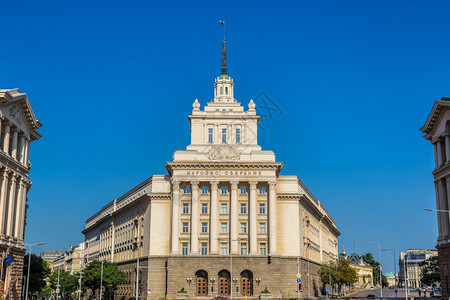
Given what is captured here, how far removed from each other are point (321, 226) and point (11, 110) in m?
95.1

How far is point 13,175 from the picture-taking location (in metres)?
69.9

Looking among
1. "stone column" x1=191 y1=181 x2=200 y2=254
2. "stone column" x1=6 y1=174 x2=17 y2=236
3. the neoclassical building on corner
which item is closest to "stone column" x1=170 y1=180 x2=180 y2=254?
the neoclassical building on corner

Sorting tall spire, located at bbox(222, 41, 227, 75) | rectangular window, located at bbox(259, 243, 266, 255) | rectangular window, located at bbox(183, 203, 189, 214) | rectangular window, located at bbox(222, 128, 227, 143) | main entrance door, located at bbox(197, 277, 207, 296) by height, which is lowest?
main entrance door, located at bbox(197, 277, 207, 296)

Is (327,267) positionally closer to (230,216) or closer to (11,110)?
(230,216)

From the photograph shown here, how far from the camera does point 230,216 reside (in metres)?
100

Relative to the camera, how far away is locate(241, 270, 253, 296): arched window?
97500 millimetres

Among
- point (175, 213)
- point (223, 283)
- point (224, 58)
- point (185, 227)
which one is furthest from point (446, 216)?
point (224, 58)

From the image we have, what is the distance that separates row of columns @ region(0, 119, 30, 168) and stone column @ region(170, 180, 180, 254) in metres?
30.4

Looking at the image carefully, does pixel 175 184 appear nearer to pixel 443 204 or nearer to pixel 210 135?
pixel 210 135

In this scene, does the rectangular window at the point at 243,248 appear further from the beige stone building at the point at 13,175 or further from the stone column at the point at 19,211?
the stone column at the point at 19,211

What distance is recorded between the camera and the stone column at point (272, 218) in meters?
98.2

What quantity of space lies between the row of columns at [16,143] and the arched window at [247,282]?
41.6 meters

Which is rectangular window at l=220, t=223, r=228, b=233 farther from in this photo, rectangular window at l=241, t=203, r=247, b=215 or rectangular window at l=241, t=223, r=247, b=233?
rectangular window at l=241, t=203, r=247, b=215

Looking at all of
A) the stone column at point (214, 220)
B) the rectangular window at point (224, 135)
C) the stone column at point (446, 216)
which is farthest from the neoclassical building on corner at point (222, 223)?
the stone column at point (446, 216)
